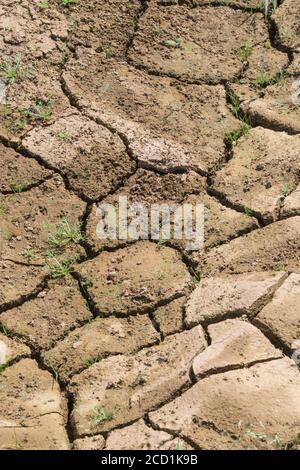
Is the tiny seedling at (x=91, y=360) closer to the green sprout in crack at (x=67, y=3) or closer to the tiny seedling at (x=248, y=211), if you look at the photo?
the tiny seedling at (x=248, y=211)

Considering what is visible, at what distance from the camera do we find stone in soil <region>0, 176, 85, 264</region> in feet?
11.5

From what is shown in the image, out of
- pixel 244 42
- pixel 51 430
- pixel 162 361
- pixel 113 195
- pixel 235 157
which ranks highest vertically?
pixel 244 42

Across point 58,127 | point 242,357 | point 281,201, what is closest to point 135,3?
point 58,127

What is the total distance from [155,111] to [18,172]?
2.04 ft

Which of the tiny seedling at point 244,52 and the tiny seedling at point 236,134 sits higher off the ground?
the tiny seedling at point 244,52

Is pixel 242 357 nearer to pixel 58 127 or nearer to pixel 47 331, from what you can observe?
pixel 47 331

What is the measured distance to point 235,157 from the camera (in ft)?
12.0

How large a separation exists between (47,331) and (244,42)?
1.62m

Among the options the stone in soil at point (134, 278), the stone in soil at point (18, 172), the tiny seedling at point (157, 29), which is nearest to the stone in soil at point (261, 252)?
the stone in soil at point (134, 278)

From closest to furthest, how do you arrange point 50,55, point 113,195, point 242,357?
1. point 242,357
2. point 113,195
3. point 50,55

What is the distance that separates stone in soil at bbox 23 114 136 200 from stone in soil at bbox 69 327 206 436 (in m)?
0.81

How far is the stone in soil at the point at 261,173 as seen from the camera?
11.3ft

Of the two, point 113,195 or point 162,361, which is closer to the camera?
point 162,361

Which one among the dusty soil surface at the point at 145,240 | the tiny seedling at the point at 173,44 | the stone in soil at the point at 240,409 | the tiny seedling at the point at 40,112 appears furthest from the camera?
the tiny seedling at the point at 173,44
